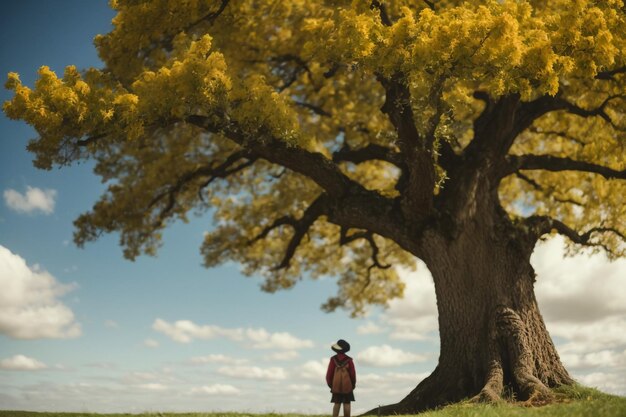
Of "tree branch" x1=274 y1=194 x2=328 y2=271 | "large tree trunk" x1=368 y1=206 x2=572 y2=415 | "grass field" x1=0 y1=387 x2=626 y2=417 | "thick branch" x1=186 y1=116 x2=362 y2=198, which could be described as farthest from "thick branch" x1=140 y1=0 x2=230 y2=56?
"grass field" x1=0 y1=387 x2=626 y2=417

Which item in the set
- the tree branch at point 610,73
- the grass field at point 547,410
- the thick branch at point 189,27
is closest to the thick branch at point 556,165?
the tree branch at point 610,73

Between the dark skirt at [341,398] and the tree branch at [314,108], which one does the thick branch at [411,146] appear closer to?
the dark skirt at [341,398]

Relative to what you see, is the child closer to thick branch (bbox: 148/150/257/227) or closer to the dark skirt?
the dark skirt

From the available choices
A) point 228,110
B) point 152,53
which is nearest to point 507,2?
point 228,110

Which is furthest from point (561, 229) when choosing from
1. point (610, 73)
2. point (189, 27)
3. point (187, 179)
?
point (189, 27)

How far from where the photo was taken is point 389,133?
10430 millimetres

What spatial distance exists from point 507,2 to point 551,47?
1027 mm

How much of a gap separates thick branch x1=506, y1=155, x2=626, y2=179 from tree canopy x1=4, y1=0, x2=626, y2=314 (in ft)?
0.16

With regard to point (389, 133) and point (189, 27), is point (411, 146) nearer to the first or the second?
point (389, 133)

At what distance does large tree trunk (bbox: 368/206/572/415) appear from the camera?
→ 10453 mm

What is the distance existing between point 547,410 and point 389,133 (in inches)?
204

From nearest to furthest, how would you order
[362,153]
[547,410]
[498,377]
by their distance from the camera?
[547,410]
[498,377]
[362,153]

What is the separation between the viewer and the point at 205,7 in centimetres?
1228

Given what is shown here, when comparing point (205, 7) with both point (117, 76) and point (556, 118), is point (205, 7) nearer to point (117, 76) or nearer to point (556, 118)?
point (117, 76)
